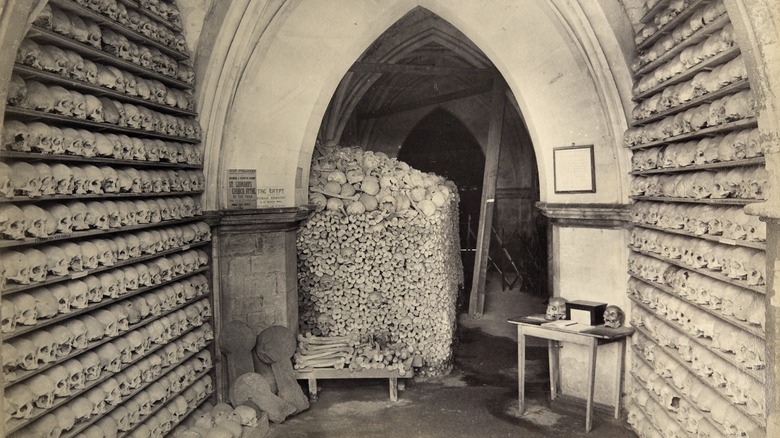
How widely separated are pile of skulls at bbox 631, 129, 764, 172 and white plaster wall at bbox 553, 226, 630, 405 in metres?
0.89

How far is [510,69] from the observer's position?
6598 mm

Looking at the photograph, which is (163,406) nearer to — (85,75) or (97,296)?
(97,296)

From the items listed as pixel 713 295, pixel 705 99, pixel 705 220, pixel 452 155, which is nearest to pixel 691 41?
pixel 705 99

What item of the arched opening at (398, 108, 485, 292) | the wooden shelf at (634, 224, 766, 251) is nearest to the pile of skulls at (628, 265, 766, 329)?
the wooden shelf at (634, 224, 766, 251)

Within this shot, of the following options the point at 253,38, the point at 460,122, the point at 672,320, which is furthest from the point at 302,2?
the point at 460,122

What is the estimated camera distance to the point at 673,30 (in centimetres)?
498

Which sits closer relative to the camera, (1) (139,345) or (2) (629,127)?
(1) (139,345)

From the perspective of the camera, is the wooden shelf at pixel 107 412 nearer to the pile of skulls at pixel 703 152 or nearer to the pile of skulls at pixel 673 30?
the pile of skulls at pixel 703 152

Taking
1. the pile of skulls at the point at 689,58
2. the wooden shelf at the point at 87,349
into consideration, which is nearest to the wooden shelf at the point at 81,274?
the wooden shelf at the point at 87,349

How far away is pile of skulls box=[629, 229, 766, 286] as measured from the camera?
3572 millimetres

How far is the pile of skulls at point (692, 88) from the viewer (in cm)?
369

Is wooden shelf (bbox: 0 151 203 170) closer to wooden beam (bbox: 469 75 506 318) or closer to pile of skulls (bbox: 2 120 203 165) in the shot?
pile of skulls (bbox: 2 120 203 165)

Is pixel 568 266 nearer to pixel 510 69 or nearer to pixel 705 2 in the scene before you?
pixel 510 69

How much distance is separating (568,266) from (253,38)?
412 cm
